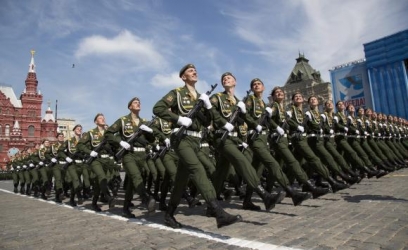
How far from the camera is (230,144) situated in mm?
4926

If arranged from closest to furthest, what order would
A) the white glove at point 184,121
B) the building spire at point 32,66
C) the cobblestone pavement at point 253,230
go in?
the cobblestone pavement at point 253,230
the white glove at point 184,121
the building spire at point 32,66

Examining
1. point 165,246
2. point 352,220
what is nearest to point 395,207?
point 352,220

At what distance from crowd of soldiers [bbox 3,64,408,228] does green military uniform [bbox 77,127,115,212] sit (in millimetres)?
25

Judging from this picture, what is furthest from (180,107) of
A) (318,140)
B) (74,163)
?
(74,163)

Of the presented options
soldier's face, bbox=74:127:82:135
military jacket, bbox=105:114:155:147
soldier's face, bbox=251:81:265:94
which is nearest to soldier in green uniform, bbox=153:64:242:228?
soldier's face, bbox=251:81:265:94

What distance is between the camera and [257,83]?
20.7ft

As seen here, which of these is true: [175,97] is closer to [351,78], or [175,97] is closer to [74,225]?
[74,225]

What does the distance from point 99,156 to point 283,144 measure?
4846 mm

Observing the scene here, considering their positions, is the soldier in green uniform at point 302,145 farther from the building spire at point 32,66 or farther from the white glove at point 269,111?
the building spire at point 32,66

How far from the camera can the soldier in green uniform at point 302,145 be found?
6.48 meters

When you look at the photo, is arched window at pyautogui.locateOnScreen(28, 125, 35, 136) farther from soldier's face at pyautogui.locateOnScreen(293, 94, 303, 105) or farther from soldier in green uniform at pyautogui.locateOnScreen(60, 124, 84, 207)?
soldier's face at pyautogui.locateOnScreen(293, 94, 303, 105)

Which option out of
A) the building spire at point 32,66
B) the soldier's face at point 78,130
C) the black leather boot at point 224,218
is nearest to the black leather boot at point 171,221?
the black leather boot at point 224,218

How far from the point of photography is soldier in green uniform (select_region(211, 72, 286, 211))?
188 inches

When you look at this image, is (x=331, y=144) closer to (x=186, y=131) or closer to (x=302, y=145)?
(x=302, y=145)
